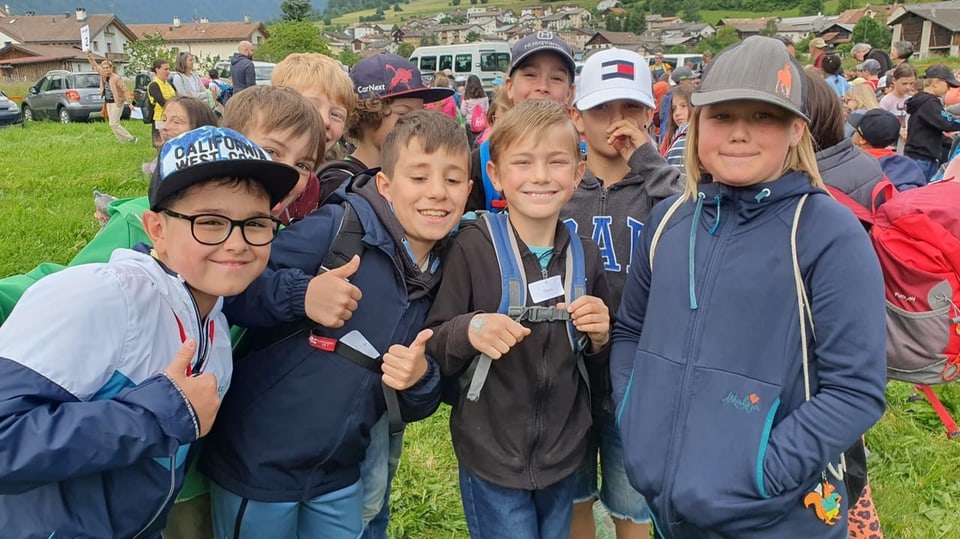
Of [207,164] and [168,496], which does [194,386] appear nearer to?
[168,496]

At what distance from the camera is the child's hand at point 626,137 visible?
2.49 metres

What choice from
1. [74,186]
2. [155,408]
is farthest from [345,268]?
[74,186]

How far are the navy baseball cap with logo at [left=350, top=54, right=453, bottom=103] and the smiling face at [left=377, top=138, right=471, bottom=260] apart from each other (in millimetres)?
809

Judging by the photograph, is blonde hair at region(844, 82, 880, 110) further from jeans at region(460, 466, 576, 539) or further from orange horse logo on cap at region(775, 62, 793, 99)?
jeans at region(460, 466, 576, 539)

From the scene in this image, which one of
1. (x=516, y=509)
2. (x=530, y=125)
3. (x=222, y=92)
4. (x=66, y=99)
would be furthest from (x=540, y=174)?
(x=66, y=99)

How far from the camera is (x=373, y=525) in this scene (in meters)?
2.63

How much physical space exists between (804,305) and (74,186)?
1011cm

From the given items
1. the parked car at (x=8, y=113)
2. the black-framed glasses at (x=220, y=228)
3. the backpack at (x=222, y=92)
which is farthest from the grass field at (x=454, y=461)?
the parked car at (x=8, y=113)

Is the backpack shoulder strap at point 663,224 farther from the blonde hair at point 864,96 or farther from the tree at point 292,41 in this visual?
the tree at point 292,41

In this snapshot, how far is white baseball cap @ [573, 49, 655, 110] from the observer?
251 cm

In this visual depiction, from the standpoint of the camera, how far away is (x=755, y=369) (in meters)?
1.70

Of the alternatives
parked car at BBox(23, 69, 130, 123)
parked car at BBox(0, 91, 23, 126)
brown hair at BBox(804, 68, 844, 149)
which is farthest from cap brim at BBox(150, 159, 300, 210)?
parked car at BBox(0, 91, 23, 126)

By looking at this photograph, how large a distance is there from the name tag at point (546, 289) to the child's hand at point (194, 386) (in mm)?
981

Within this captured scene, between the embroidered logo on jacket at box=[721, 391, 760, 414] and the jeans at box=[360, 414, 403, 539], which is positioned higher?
the embroidered logo on jacket at box=[721, 391, 760, 414]
